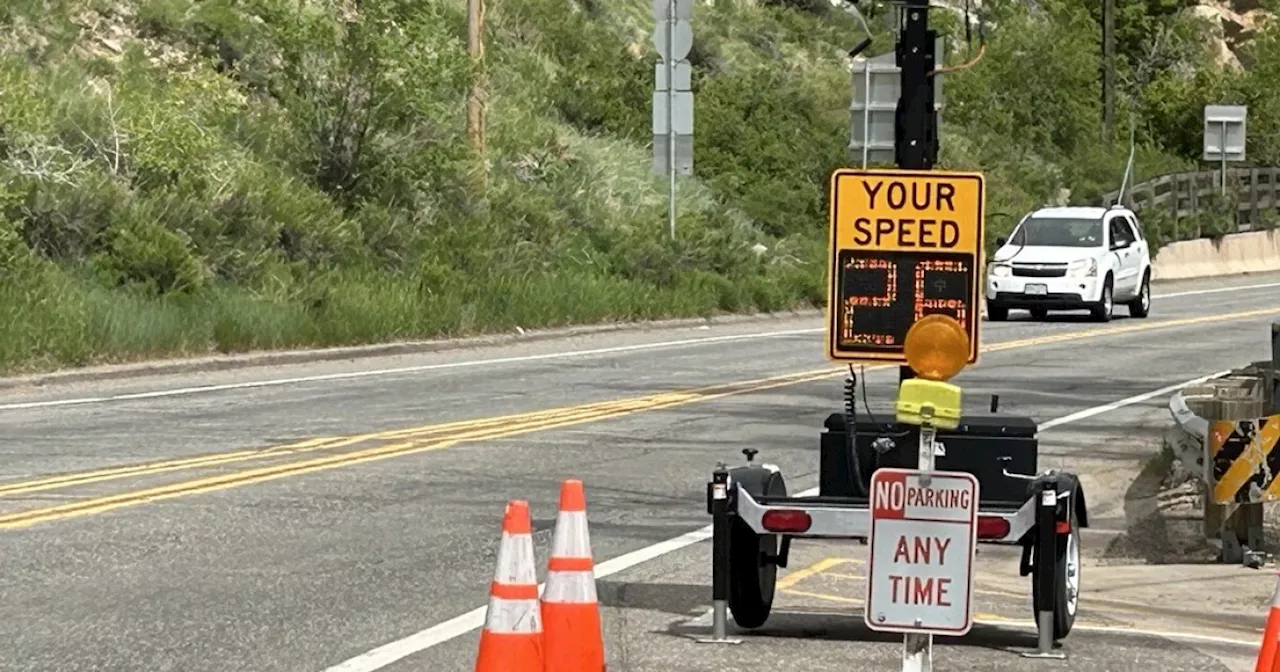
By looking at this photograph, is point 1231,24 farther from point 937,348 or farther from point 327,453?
point 937,348

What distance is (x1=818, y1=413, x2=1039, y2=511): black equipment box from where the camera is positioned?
11031mm

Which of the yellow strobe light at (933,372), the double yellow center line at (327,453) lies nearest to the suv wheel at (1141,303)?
the double yellow center line at (327,453)

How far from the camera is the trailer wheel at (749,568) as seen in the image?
34.1 ft

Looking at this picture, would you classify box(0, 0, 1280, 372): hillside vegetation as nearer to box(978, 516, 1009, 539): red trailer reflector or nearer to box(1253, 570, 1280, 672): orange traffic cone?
box(978, 516, 1009, 539): red trailer reflector

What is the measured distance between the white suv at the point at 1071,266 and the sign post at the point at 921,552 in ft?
95.8

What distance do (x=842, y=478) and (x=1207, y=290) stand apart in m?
41.5

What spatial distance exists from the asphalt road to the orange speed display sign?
4.22 feet

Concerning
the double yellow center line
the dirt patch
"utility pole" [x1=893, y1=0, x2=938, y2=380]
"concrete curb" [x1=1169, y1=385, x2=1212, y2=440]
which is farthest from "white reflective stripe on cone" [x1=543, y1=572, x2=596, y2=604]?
the dirt patch

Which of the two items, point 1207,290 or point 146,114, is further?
point 1207,290

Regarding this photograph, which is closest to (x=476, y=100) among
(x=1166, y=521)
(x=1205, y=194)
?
(x=1166, y=521)

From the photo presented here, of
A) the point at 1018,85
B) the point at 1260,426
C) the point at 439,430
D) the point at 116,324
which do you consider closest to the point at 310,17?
the point at 116,324

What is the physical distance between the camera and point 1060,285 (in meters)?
38.8

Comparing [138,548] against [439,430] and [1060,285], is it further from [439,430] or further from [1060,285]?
[1060,285]

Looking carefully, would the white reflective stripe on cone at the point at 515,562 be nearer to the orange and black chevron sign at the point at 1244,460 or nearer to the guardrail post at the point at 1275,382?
the orange and black chevron sign at the point at 1244,460
